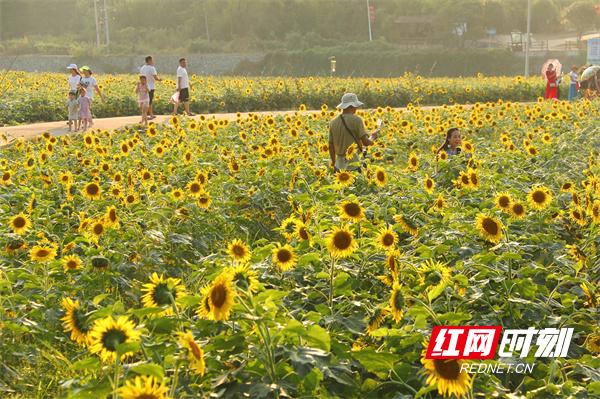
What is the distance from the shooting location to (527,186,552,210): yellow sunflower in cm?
410

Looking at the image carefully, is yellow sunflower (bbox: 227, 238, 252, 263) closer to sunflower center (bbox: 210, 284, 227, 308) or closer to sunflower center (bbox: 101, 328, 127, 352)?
sunflower center (bbox: 210, 284, 227, 308)

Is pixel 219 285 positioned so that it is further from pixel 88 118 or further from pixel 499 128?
pixel 88 118

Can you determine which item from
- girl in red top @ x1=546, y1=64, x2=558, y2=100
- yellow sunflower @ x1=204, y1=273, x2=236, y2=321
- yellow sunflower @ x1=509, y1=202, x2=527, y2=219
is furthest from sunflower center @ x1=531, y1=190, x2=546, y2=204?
girl in red top @ x1=546, y1=64, x2=558, y2=100

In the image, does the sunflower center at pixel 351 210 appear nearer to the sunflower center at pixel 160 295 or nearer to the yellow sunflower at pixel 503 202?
the yellow sunflower at pixel 503 202

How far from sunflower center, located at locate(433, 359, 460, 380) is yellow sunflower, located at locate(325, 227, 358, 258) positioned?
3.10 feet

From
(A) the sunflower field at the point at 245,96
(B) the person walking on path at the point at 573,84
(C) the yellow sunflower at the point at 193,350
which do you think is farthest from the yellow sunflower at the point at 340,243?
(B) the person walking on path at the point at 573,84

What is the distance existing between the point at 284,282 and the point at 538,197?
6.46 feet

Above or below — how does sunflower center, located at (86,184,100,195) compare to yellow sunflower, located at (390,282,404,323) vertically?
above

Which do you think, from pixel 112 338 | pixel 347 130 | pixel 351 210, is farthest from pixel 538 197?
pixel 112 338

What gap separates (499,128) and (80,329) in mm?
10388

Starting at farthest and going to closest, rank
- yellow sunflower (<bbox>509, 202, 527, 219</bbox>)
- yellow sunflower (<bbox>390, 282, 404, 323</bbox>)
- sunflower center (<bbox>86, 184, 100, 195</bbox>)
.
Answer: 1. sunflower center (<bbox>86, 184, 100, 195</bbox>)
2. yellow sunflower (<bbox>509, 202, 527, 219</bbox>)
3. yellow sunflower (<bbox>390, 282, 404, 323</bbox>)

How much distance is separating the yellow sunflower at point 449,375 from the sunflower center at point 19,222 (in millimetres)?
3200

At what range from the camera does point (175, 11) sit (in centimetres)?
7038

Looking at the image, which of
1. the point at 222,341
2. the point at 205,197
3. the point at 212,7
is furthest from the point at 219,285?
the point at 212,7
